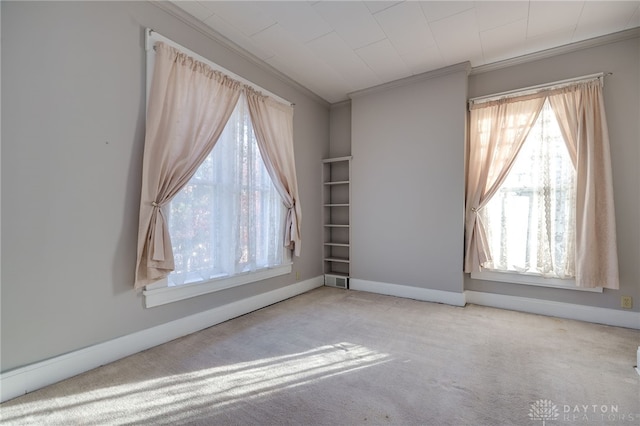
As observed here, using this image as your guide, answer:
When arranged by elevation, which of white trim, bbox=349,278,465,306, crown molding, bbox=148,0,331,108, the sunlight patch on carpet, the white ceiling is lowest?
the sunlight patch on carpet

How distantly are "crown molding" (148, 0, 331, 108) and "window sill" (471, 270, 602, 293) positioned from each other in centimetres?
345

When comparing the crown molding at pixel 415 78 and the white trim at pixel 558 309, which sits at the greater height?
the crown molding at pixel 415 78

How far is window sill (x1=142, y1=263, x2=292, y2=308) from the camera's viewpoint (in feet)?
7.10

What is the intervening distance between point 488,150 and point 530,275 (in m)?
1.52

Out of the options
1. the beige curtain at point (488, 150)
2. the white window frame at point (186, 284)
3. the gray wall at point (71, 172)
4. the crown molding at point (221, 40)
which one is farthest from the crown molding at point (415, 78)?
the gray wall at point (71, 172)

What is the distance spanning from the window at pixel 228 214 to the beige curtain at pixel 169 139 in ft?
0.51

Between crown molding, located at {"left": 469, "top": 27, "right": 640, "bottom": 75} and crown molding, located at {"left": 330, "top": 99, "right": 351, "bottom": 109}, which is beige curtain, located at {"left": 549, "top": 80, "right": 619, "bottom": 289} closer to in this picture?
crown molding, located at {"left": 469, "top": 27, "right": 640, "bottom": 75}

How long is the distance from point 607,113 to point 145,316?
4.74m

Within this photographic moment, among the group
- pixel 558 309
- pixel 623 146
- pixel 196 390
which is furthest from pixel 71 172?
pixel 623 146

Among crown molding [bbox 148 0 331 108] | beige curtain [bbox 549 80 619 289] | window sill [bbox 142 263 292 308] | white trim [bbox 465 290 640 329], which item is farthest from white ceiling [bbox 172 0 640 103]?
white trim [bbox 465 290 640 329]

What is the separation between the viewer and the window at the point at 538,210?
284cm

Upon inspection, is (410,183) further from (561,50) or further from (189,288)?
(189,288)

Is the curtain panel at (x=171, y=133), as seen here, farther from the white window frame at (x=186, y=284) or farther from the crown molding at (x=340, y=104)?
the crown molding at (x=340, y=104)

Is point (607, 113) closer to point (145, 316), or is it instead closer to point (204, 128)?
point (204, 128)
